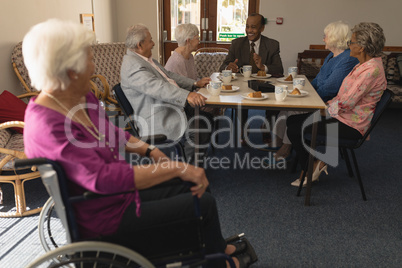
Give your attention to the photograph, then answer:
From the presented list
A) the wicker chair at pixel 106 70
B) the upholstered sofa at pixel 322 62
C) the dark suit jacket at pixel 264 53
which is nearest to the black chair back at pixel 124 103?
the wicker chair at pixel 106 70

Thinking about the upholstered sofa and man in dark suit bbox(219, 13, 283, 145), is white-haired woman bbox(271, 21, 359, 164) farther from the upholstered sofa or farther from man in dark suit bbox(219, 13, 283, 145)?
the upholstered sofa

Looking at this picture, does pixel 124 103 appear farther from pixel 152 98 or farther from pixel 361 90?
pixel 361 90

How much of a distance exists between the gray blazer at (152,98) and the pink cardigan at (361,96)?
102 cm

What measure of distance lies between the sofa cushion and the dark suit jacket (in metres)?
1.90

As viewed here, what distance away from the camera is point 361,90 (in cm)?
225

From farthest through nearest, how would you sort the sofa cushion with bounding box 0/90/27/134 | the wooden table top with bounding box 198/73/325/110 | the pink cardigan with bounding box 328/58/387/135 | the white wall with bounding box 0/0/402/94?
1. the white wall with bounding box 0/0/402/94
2. the sofa cushion with bounding box 0/90/27/134
3. the pink cardigan with bounding box 328/58/387/135
4. the wooden table top with bounding box 198/73/325/110

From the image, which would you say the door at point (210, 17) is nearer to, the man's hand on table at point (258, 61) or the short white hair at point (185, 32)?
the man's hand on table at point (258, 61)

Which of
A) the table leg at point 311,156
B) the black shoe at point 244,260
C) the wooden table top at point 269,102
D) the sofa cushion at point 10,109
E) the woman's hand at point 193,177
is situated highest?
the wooden table top at point 269,102

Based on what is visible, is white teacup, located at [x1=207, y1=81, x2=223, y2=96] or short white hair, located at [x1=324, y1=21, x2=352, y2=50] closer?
white teacup, located at [x1=207, y1=81, x2=223, y2=96]

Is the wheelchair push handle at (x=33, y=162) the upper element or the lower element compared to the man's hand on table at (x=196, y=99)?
upper

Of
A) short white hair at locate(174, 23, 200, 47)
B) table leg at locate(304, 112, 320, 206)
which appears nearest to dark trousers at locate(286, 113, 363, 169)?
table leg at locate(304, 112, 320, 206)

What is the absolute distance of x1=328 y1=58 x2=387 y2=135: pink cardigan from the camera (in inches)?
88.5

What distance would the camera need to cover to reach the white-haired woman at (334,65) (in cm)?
267

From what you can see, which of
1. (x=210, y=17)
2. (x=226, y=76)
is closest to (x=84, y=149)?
(x=226, y=76)
